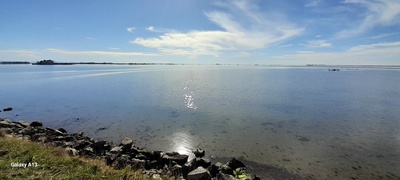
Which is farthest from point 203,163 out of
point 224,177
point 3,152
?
point 3,152

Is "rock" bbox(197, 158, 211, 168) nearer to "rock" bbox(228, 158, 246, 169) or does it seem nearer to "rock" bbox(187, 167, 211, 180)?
"rock" bbox(228, 158, 246, 169)

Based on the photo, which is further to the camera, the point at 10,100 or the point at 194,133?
the point at 10,100

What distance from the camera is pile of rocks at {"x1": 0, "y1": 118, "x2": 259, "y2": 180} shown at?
10461 mm

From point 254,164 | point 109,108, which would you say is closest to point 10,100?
point 109,108

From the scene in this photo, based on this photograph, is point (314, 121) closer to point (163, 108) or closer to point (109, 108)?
point (163, 108)

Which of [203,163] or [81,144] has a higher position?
[81,144]

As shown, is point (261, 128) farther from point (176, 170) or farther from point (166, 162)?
point (176, 170)

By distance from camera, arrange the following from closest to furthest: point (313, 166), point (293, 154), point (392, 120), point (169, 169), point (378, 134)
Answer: point (169, 169), point (313, 166), point (293, 154), point (378, 134), point (392, 120)

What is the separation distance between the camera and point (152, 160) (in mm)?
12883

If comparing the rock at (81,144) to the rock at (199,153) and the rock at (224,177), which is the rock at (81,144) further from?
the rock at (224,177)

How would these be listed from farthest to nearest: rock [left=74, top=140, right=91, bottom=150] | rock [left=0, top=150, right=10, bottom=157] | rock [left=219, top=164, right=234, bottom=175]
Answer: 1. rock [left=74, top=140, right=91, bottom=150]
2. rock [left=219, top=164, right=234, bottom=175]
3. rock [left=0, top=150, right=10, bottom=157]

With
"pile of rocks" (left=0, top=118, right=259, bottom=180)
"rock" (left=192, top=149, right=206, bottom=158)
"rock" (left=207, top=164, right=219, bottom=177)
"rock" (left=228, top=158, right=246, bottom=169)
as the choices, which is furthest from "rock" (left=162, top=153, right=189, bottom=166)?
"rock" (left=228, top=158, right=246, bottom=169)

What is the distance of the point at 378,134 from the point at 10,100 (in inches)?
1821

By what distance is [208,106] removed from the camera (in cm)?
2852
